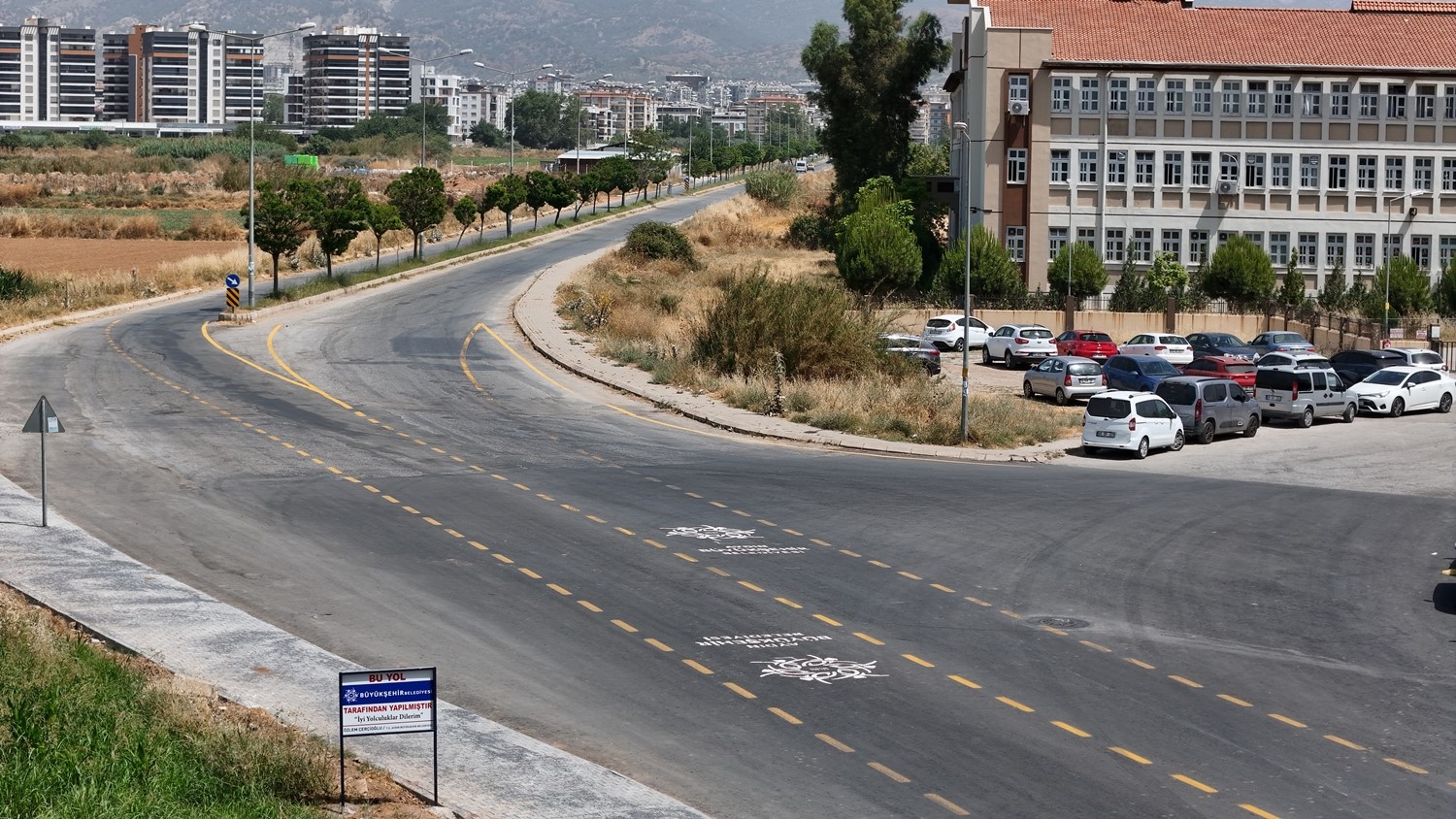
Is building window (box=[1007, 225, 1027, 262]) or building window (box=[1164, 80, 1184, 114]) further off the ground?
building window (box=[1164, 80, 1184, 114])

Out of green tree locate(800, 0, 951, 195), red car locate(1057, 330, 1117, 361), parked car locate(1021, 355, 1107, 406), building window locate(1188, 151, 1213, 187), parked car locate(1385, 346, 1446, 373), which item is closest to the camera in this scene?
parked car locate(1021, 355, 1107, 406)

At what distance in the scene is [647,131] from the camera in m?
139

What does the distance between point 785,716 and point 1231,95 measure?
200 feet

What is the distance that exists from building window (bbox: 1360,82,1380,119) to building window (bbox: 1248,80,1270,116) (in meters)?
4.25

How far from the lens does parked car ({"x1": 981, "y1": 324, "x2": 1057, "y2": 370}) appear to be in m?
58.2

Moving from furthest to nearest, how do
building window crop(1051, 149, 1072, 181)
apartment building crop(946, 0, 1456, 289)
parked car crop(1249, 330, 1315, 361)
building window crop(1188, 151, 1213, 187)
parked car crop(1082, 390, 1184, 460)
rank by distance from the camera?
building window crop(1188, 151, 1213, 187), building window crop(1051, 149, 1072, 181), apartment building crop(946, 0, 1456, 289), parked car crop(1249, 330, 1315, 361), parked car crop(1082, 390, 1184, 460)

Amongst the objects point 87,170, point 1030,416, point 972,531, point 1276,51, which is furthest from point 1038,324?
point 87,170

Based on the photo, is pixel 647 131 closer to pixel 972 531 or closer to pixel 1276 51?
pixel 1276 51

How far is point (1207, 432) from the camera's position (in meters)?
41.8

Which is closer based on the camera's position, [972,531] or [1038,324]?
[972,531]

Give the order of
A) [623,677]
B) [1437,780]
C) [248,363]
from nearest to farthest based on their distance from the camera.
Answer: [1437,780] < [623,677] < [248,363]

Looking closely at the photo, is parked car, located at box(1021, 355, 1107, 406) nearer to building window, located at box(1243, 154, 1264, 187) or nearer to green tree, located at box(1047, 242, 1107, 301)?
green tree, located at box(1047, 242, 1107, 301)

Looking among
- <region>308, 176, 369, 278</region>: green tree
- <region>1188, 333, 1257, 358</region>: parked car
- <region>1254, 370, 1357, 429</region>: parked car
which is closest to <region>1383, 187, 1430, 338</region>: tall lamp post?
<region>1188, 333, 1257, 358</region>: parked car

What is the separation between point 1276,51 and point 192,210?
3365 inches
